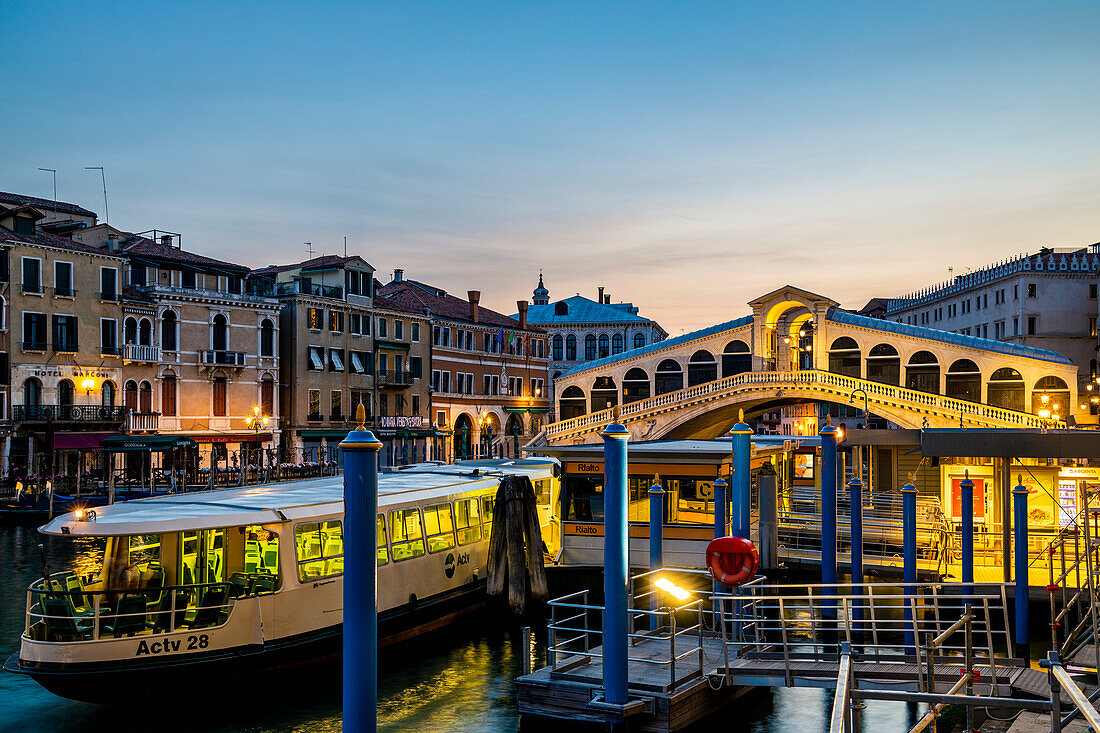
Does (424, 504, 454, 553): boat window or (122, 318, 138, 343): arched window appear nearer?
(424, 504, 454, 553): boat window

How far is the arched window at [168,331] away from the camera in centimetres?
4116

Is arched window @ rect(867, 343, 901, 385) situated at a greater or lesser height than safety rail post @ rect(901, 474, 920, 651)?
greater

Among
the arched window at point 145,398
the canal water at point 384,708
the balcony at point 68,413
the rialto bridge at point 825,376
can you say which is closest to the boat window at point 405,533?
the canal water at point 384,708

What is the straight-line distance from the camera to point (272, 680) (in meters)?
13.6

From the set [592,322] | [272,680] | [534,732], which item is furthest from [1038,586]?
[592,322]

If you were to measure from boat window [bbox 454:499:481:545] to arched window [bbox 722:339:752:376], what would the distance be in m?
32.2

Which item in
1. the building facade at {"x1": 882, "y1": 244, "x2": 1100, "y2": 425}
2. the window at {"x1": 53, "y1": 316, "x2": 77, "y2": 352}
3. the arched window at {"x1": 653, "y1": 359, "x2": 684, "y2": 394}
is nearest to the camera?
the window at {"x1": 53, "y1": 316, "x2": 77, "y2": 352}

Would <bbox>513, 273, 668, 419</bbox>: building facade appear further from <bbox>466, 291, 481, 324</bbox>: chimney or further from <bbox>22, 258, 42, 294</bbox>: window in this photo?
<bbox>22, 258, 42, 294</bbox>: window

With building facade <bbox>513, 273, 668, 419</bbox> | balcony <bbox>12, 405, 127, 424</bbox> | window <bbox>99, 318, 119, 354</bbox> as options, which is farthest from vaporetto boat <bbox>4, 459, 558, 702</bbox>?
building facade <bbox>513, 273, 668, 419</bbox>

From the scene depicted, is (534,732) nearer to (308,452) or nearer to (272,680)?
(272,680)

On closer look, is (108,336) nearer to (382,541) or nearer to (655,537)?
(382,541)

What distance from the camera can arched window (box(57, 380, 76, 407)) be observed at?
36906 millimetres

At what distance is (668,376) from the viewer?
51625mm

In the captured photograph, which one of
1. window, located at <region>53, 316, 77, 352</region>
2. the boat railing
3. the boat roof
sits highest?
window, located at <region>53, 316, 77, 352</region>
